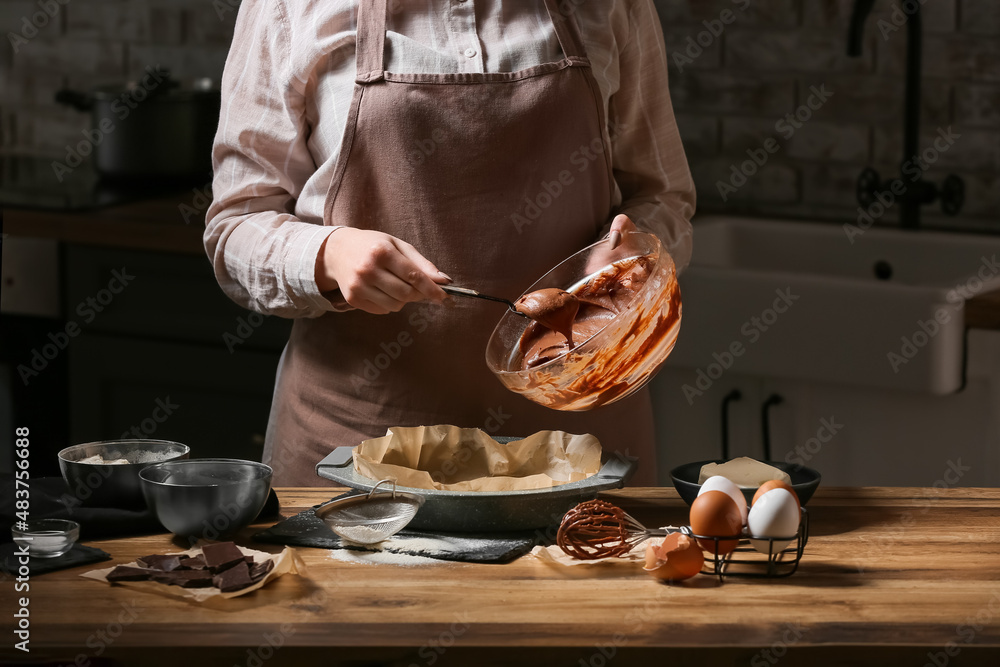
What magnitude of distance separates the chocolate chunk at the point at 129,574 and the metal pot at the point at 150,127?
1.77 meters

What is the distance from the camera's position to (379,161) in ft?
4.47

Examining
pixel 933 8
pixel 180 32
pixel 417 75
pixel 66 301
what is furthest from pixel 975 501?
pixel 180 32

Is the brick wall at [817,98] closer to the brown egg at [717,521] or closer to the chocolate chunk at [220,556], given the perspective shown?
the brown egg at [717,521]

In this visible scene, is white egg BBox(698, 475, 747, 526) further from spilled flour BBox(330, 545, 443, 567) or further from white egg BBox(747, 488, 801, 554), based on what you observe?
spilled flour BBox(330, 545, 443, 567)

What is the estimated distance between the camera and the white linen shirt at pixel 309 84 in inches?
53.2

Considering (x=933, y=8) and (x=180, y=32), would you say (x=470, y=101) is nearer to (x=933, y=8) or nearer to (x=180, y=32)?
(x=933, y=8)

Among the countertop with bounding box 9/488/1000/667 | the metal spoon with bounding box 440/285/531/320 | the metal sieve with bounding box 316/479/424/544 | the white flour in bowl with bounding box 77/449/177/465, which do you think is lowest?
the countertop with bounding box 9/488/1000/667

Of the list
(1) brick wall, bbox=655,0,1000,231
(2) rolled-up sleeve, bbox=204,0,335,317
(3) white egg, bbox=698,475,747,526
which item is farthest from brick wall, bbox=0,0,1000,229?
(3) white egg, bbox=698,475,747,526

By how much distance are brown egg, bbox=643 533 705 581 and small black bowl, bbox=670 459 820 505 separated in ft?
0.42

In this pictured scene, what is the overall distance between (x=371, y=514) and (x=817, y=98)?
5.75ft

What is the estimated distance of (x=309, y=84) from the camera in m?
1.38

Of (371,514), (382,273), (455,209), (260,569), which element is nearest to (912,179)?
(455,209)

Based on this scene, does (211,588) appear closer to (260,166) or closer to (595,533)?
(595,533)

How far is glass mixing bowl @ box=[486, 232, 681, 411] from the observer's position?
3.56 feet
